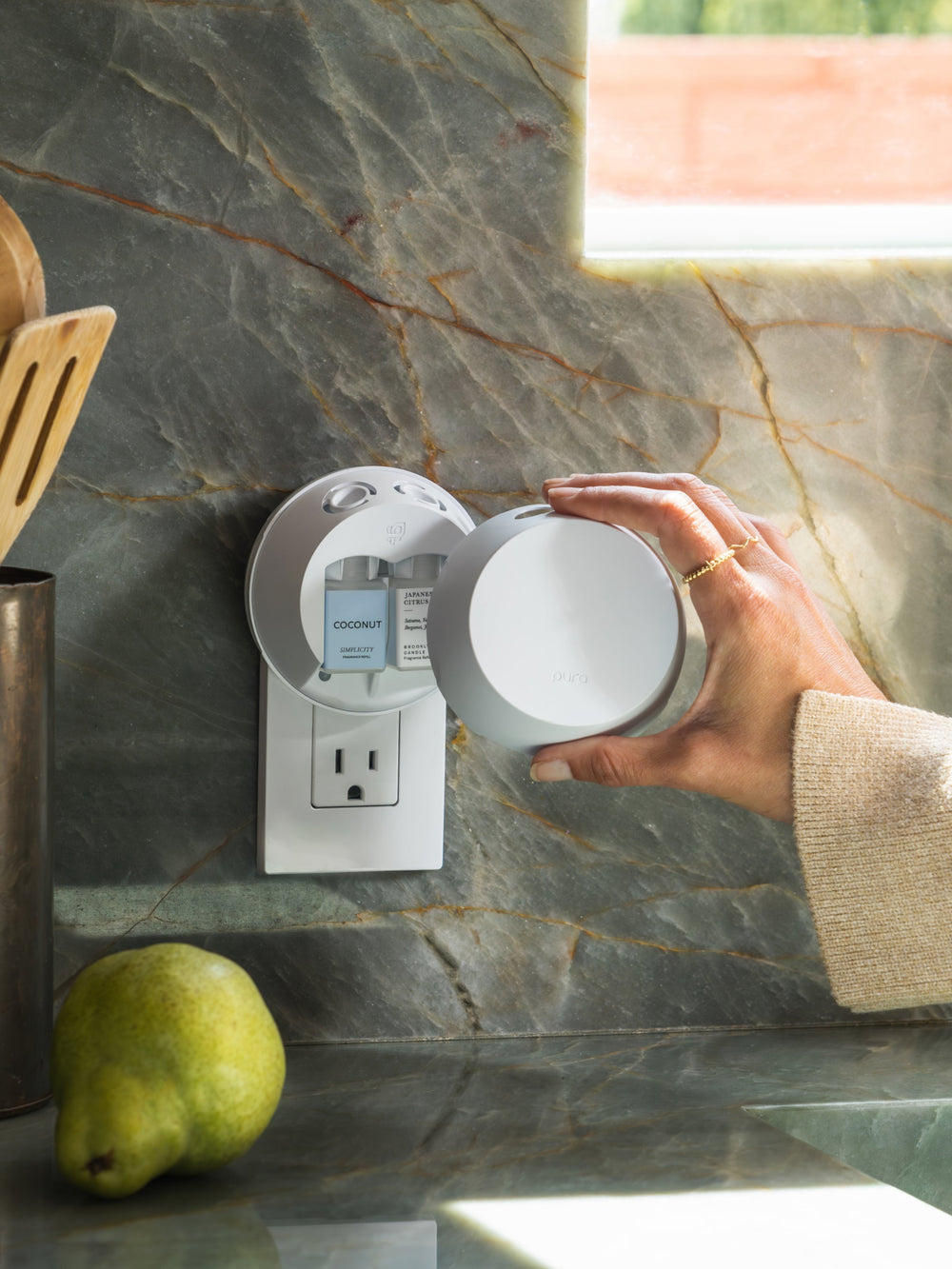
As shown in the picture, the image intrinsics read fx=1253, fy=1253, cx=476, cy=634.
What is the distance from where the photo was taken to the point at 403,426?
0.87 m

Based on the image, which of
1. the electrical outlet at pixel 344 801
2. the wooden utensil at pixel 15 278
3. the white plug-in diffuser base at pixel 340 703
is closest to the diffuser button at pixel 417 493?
the white plug-in diffuser base at pixel 340 703

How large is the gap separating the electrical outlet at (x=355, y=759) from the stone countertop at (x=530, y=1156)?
181 mm

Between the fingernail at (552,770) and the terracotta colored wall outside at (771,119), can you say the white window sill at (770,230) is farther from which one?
the fingernail at (552,770)

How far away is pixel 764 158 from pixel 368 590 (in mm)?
443

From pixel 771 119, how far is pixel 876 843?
1.73 feet

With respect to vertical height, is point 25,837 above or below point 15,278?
below

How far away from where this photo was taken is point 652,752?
30.9 inches

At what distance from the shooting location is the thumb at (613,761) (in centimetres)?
78

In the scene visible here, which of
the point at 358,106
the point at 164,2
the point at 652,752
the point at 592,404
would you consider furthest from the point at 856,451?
the point at 164,2

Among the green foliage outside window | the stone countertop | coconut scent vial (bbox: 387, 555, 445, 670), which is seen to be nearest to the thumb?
coconut scent vial (bbox: 387, 555, 445, 670)

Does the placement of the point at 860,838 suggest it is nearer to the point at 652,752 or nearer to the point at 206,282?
the point at 652,752

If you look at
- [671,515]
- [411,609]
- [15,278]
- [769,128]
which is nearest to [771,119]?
[769,128]

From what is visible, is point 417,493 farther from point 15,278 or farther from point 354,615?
point 15,278

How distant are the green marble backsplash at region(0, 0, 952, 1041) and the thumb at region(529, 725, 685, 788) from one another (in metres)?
0.13
